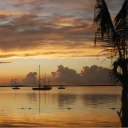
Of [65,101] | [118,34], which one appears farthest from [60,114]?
[65,101]

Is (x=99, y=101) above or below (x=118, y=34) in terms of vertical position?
below

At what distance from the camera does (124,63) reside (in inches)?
346

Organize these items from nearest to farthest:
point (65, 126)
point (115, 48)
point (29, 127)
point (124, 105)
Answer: point (124, 105) → point (115, 48) → point (29, 127) → point (65, 126)

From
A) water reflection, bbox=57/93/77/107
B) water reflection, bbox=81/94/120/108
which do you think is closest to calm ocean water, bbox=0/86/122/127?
water reflection, bbox=81/94/120/108

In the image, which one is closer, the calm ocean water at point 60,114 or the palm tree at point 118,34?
the palm tree at point 118,34

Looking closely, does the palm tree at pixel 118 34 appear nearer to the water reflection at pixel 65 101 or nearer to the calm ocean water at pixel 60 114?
the calm ocean water at pixel 60 114

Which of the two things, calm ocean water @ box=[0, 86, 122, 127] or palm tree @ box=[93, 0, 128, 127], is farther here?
calm ocean water @ box=[0, 86, 122, 127]

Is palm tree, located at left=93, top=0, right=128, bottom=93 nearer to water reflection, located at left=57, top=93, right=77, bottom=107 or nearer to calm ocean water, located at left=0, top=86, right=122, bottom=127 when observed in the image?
calm ocean water, located at left=0, top=86, right=122, bottom=127

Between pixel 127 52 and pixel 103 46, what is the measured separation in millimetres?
1063

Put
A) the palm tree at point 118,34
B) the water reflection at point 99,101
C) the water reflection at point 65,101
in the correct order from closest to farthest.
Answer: the palm tree at point 118,34 → the water reflection at point 99,101 → the water reflection at point 65,101

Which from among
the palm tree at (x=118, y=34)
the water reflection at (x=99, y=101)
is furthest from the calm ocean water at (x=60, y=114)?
the palm tree at (x=118, y=34)

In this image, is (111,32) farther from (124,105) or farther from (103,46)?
(124,105)

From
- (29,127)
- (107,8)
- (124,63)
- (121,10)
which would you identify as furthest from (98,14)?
(29,127)

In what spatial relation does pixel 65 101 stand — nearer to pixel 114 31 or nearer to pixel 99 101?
pixel 99 101
